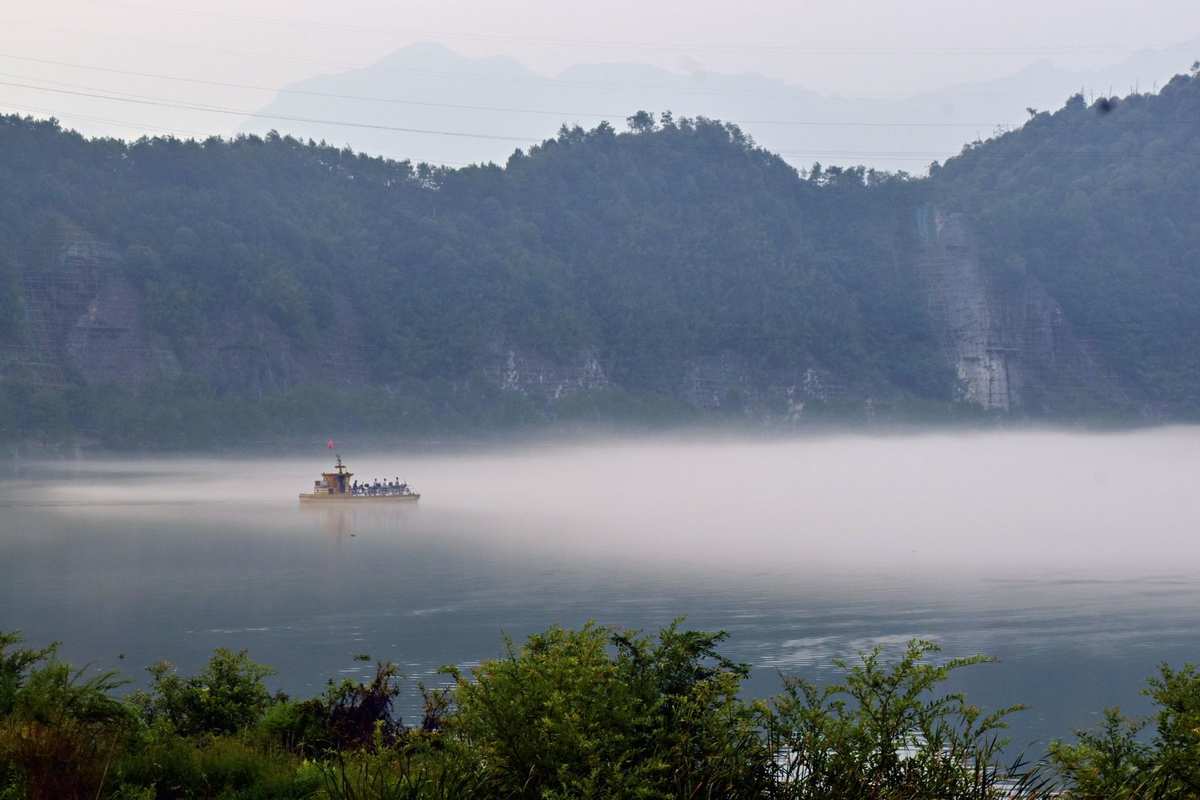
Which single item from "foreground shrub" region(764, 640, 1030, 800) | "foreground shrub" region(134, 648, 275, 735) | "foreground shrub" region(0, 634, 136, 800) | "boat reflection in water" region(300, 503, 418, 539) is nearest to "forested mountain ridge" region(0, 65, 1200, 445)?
"boat reflection in water" region(300, 503, 418, 539)

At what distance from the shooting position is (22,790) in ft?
37.8

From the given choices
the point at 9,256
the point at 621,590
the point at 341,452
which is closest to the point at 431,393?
the point at 341,452

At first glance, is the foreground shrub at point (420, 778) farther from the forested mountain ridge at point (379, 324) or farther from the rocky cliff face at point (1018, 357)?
the rocky cliff face at point (1018, 357)

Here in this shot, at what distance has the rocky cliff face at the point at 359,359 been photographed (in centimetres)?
14325

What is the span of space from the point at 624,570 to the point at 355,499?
3740 centimetres

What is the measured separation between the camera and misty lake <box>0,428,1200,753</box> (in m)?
40.3

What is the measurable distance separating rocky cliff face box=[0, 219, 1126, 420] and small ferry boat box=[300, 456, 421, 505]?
53.5 m

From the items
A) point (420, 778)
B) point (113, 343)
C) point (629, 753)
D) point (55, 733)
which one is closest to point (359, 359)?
point (113, 343)

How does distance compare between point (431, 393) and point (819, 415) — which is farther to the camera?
point (819, 415)

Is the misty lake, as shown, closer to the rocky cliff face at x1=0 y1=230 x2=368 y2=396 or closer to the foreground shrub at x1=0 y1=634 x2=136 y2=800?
the foreground shrub at x1=0 y1=634 x2=136 y2=800

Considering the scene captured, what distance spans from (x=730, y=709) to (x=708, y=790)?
0.79 meters

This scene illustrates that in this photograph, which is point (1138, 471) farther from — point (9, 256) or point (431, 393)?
point (9, 256)

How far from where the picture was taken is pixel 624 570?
60531 millimetres

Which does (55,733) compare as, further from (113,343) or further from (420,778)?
(113,343)
